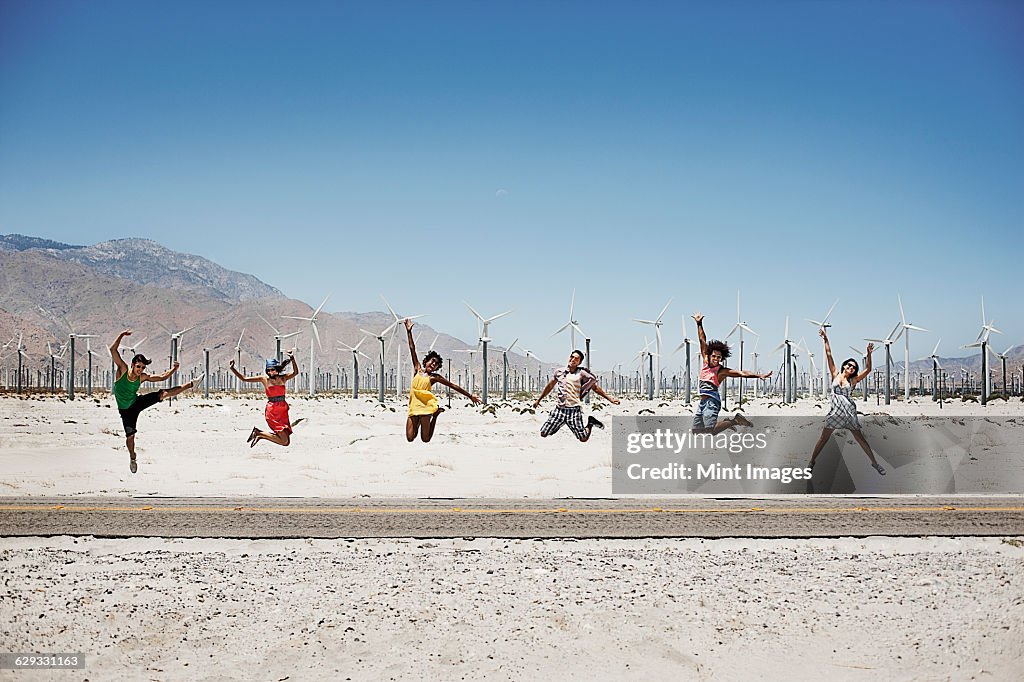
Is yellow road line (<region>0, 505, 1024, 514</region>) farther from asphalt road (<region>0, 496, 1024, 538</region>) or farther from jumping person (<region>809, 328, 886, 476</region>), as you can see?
jumping person (<region>809, 328, 886, 476</region>)

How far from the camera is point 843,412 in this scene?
628 inches

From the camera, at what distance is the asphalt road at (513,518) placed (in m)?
12.4

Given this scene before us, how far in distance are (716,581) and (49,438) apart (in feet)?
84.2

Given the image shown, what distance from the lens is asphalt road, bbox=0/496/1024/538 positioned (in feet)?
40.8

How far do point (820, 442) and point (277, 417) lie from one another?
10.9m

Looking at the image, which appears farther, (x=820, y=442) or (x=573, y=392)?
(x=573, y=392)

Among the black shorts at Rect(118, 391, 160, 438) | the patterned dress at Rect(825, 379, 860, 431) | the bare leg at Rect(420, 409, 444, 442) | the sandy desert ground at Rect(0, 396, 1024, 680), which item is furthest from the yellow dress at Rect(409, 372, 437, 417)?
the patterned dress at Rect(825, 379, 860, 431)

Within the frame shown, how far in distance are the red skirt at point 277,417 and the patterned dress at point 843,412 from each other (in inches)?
432

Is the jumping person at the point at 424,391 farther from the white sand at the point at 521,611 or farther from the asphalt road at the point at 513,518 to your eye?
the white sand at the point at 521,611

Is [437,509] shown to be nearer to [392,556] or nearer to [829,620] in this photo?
[392,556]

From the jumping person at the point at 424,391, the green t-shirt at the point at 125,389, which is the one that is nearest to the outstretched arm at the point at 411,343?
the jumping person at the point at 424,391

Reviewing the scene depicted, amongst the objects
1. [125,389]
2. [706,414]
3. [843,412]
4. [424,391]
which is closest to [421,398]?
[424,391]

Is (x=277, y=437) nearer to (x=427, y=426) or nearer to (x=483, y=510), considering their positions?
(x=427, y=426)

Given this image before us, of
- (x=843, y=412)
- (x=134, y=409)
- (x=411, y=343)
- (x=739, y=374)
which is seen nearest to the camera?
(x=739, y=374)
